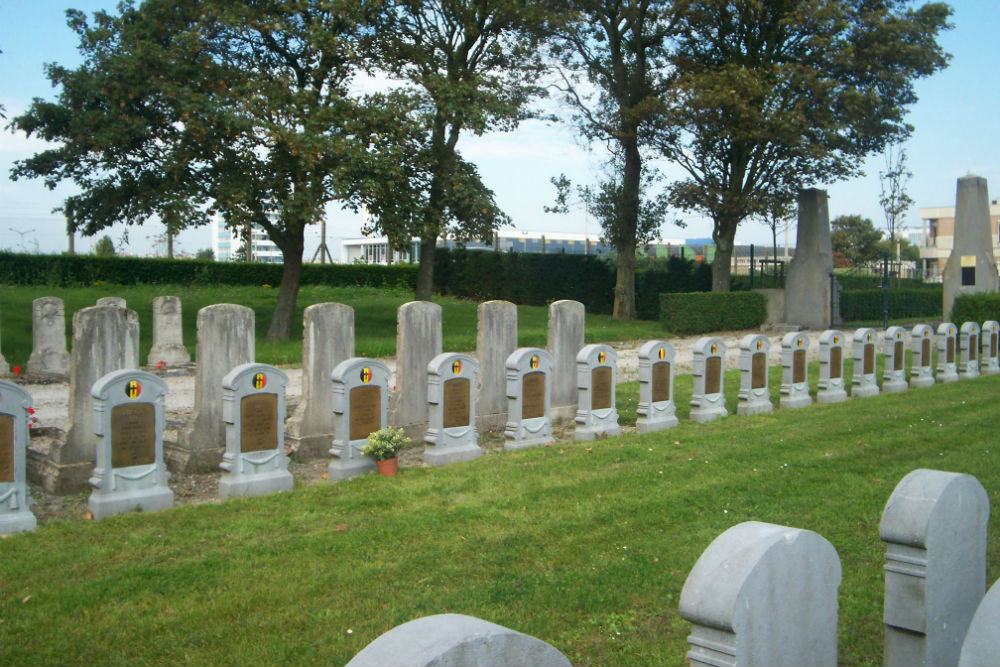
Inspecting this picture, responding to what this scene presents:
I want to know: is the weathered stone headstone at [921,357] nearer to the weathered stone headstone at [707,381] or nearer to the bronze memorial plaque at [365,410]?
the weathered stone headstone at [707,381]

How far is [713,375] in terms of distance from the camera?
12297mm

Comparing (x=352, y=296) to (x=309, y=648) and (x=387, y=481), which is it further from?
(x=309, y=648)

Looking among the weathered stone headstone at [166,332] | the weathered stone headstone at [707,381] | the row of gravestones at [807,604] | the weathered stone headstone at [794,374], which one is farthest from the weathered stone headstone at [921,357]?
the weathered stone headstone at [166,332]

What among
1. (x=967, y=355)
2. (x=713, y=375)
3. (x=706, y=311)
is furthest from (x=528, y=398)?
(x=706, y=311)

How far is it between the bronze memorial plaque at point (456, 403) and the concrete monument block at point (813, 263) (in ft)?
68.7

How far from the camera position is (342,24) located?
2067 centimetres

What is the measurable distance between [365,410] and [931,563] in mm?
6385

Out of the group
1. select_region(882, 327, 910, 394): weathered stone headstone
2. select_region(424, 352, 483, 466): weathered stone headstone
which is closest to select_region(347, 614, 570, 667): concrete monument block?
select_region(424, 352, 483, 466): weathered stone headstone

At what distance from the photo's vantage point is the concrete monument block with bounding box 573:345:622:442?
11.0 meters

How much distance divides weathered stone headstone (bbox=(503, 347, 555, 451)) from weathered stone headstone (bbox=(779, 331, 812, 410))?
4.60 metres

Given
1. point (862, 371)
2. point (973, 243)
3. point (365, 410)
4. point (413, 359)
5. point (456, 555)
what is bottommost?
point (456, 555)

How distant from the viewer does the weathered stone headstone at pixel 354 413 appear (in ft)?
29.3

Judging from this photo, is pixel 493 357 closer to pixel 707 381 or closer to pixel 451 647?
pixel 707 381

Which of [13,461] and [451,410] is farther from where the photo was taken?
[451,410]
